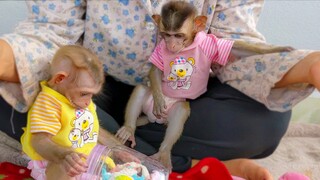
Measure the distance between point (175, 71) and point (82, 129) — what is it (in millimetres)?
301

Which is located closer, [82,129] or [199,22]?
[82,129]

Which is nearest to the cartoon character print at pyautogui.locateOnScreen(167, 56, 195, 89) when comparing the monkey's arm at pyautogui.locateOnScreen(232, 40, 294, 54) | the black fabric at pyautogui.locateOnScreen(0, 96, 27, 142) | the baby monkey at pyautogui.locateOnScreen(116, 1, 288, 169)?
the baby monkey at pyautogui.locateOnScreen(116, 1, 288, 169)

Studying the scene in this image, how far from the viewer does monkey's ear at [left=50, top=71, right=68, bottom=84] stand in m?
0.93

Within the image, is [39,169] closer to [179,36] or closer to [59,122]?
[59,122]

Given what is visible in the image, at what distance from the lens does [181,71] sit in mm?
1174

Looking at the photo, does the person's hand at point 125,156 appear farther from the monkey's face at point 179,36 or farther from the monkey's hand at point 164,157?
the monkey's face at point 179,36

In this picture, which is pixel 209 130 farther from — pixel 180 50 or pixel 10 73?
pixel 10 73

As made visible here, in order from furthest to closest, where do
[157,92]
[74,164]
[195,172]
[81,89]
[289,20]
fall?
[289,20] → [157,92] → [195,172] → [81,89] → [74,164]

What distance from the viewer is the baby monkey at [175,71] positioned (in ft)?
3.65

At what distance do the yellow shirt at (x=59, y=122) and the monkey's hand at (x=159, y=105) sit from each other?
223mm

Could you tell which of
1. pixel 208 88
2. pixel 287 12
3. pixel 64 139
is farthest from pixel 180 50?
pixel 287 12

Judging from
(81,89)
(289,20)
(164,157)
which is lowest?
(164,157)

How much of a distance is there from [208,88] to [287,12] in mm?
679

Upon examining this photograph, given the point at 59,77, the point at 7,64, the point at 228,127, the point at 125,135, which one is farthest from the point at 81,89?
the point at 228,127
